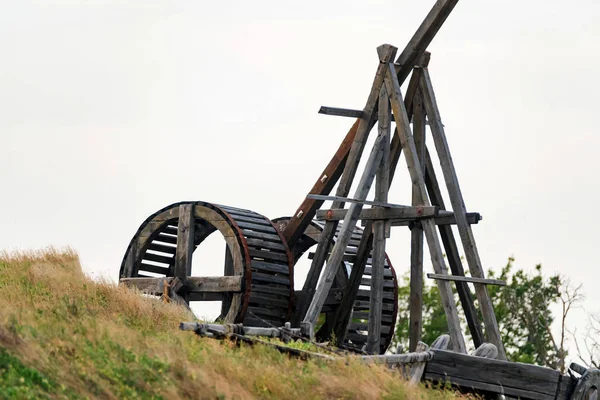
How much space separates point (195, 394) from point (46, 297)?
426 centimetres

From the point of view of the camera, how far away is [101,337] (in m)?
11.4

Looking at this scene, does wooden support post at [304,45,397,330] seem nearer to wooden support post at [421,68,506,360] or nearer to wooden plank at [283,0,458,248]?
wooden plank at [283,0,458,248]

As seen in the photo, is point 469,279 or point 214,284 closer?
point 469,279

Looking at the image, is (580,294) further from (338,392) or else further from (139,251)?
(338,392)

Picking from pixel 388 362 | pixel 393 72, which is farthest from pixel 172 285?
pixel 388 362

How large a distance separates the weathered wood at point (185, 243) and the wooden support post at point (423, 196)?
3.98m

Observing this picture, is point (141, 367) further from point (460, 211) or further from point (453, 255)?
point (453, 255)

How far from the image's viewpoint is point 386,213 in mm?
16750

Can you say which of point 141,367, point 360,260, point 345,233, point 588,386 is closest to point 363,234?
point 360,260

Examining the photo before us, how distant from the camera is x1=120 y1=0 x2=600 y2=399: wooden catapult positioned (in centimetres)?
1634

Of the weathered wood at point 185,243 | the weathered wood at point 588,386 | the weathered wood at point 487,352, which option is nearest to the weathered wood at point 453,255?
the weathered wood at point 487,352

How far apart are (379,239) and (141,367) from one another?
6.89 m

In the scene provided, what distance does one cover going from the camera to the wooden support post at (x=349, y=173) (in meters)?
17.1

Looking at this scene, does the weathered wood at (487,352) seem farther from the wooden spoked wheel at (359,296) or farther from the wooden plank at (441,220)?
the wooden spoked wheel at (359,296)
